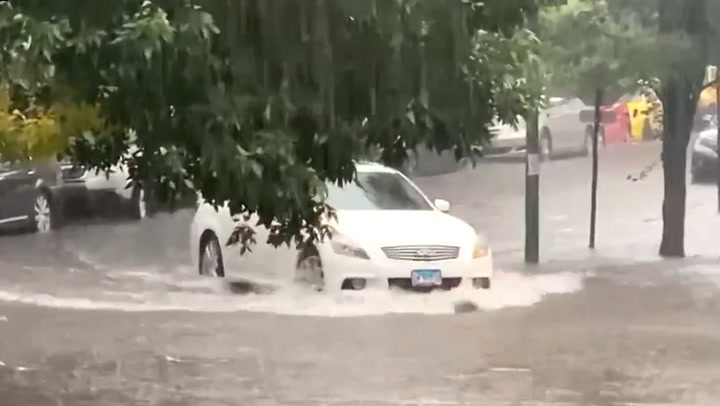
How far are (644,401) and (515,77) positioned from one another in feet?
7.30

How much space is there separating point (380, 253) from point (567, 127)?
2.86m

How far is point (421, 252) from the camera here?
881 centimetres

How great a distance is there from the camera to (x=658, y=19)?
9859 millimetres

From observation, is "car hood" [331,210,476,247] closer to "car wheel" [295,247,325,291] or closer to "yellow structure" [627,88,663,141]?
"car wheel" [295,247,325,291]

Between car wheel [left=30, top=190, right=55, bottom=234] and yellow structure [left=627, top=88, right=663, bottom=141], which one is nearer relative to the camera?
yellow structure [left=627, top=88, right=663, bottom=141]

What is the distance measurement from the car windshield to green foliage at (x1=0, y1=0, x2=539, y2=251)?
3618 millimetres

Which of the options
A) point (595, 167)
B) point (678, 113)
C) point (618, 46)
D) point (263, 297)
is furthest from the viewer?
point (595, 167)

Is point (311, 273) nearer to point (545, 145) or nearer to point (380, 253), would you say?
point (380, 253)

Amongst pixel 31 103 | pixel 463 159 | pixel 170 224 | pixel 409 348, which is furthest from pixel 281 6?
pixel 170 224

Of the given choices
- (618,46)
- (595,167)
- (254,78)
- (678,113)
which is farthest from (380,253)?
(254,78)

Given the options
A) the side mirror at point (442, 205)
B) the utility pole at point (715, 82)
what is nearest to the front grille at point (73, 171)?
the side mirror at point (442, 205)

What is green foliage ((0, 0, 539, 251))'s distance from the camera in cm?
398

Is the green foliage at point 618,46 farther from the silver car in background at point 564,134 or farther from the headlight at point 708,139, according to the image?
the headlight at point 708,139

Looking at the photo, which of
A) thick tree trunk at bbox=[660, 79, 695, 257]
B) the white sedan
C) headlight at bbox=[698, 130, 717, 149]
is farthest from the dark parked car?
headlight at bbox=[698, 130, 717, 149]
